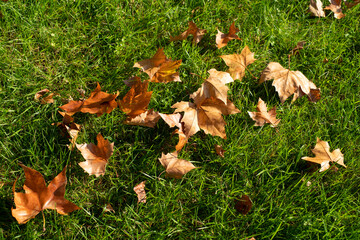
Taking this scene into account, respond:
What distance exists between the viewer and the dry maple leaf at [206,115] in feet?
6.74

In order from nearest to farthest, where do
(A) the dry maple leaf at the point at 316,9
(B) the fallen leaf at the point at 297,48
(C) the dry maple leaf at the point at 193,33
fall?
(C) the dry maple leaf at the point at 193,33 < (B) the fallen leaf at the point at 297,48 < (A) the dry maple leaf at the point at 316,9

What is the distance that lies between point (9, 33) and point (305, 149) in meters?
2.12

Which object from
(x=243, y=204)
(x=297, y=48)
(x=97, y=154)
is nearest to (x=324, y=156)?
(x=243, y=204)

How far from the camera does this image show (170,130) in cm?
217

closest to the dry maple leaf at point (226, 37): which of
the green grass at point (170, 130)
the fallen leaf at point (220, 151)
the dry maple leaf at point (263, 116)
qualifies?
the green grass at point (170, 130)

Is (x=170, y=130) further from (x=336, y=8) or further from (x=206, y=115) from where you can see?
(x=336, y=8)

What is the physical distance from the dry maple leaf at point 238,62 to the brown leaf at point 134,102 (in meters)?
0.60

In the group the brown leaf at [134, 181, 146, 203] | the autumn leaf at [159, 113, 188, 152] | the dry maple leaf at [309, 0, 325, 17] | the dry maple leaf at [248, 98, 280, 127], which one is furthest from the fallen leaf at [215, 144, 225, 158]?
the dry maple leaf at [309, 0, 325, 17]

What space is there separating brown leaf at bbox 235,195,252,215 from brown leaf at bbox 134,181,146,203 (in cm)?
53

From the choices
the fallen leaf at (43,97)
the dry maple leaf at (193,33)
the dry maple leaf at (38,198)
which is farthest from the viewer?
the dry maple leaf at (193,33)

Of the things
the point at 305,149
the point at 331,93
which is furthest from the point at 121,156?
the point at 331,93

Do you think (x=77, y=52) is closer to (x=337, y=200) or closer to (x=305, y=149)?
(x=305, y=149)

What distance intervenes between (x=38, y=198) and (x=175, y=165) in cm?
74

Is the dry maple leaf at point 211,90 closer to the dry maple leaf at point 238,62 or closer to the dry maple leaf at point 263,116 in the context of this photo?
the dry maple leaf at point 238,62
